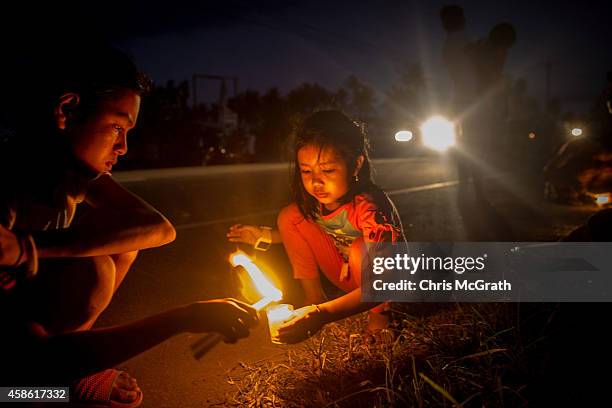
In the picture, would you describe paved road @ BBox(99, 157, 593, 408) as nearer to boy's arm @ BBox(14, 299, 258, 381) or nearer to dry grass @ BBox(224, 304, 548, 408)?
dry grass @ BBox(224, 304, 548, 408)

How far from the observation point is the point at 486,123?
9.35 m

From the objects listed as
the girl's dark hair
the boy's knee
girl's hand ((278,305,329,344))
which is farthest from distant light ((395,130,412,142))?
girl's hand ((278,305,329,344))

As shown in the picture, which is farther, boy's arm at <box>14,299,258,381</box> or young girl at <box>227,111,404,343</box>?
young girl at <box>227,111,404,343</box>

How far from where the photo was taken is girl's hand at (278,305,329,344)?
8.77 feet

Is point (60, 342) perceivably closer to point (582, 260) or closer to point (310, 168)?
point (310, 168)

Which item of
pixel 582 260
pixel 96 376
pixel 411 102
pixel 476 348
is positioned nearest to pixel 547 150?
pixel 582 260

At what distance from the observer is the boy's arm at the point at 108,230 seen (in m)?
2.00

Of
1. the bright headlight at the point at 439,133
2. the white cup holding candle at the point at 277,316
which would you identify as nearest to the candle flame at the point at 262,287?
the white cup holding candle at the point at 277,316

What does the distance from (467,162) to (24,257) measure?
890 cm

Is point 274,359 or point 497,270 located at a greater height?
point 497,270

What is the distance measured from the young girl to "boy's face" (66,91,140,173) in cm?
122

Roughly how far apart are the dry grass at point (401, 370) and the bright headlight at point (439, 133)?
5.72 meters

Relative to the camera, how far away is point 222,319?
6.97 feet

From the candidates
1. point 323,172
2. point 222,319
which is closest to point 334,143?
point 323,172
